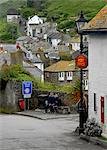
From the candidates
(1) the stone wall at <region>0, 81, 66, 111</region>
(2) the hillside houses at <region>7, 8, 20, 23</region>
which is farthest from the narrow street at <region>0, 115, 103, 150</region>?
(2) the hillside houses at <region>7, 8, 20, 23</region>

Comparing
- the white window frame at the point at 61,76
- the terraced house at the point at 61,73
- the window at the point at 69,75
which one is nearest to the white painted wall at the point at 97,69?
the terraced house at the point at 61,73

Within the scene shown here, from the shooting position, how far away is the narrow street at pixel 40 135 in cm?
1739

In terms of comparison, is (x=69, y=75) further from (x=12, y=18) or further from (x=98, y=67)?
(x=12, y=18)

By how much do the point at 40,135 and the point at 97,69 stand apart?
2.96 meters

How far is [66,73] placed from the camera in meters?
78.5

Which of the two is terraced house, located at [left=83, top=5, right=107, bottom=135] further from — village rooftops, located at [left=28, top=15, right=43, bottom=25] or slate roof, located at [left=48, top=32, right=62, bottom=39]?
village rooftops, located at [left=28, top=15, right=43, bottom=25]

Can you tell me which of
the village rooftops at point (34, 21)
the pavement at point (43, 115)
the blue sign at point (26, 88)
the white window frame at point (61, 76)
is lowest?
the white window frame at point (61, 76)

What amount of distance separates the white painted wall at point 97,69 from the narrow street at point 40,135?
1.36 metres

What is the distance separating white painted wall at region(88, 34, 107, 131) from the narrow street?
1.36 metres

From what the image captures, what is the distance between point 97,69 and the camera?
1986 centimetres

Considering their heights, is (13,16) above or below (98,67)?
above

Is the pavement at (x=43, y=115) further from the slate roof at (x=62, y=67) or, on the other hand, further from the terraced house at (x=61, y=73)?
the slate roof at (x=62, y=67)

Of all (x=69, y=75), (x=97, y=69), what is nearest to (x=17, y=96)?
(x=97, y=69)

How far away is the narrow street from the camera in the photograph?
57.1ft
